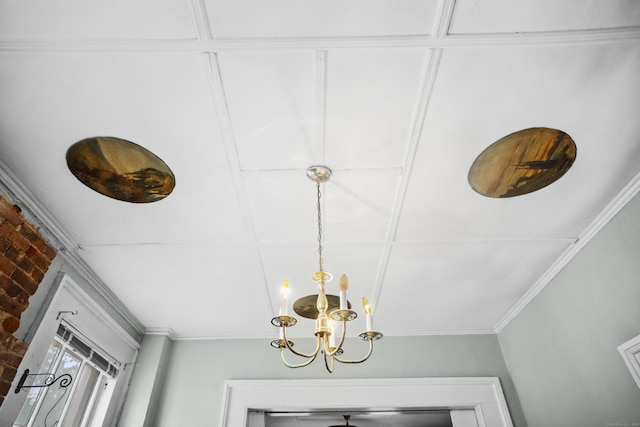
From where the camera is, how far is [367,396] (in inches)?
120

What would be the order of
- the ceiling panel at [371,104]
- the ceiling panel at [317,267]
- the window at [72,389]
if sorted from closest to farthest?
the ceiling panel at [371,104]
the window at [72,389]
the ceiling panel at [317,267]

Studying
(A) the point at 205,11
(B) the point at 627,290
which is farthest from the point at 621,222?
(A) the point at 205,11

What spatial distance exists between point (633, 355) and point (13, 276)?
10.7ft

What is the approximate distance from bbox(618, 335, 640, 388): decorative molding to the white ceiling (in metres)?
0.61

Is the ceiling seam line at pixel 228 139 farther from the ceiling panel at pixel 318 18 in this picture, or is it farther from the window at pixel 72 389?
the window at pixel 72 389

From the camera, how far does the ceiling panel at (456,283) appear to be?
7.75 feet

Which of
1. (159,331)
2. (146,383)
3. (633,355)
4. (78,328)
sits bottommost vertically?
(633,355)

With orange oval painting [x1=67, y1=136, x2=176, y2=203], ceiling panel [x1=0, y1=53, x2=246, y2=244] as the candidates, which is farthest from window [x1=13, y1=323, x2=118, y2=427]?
orange oval painting [x1=67, y1=136, x2=176, y2=203]

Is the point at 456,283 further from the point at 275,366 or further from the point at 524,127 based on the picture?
the point at 275,366

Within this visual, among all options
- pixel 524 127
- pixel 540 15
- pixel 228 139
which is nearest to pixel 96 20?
pixel 228 139

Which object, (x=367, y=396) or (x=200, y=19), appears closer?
(x=200, y=19)

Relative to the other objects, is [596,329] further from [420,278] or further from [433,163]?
[433,163]

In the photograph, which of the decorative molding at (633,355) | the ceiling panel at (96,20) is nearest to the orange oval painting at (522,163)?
the decorative molding at (633,355)

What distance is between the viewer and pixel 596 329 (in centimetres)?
220
